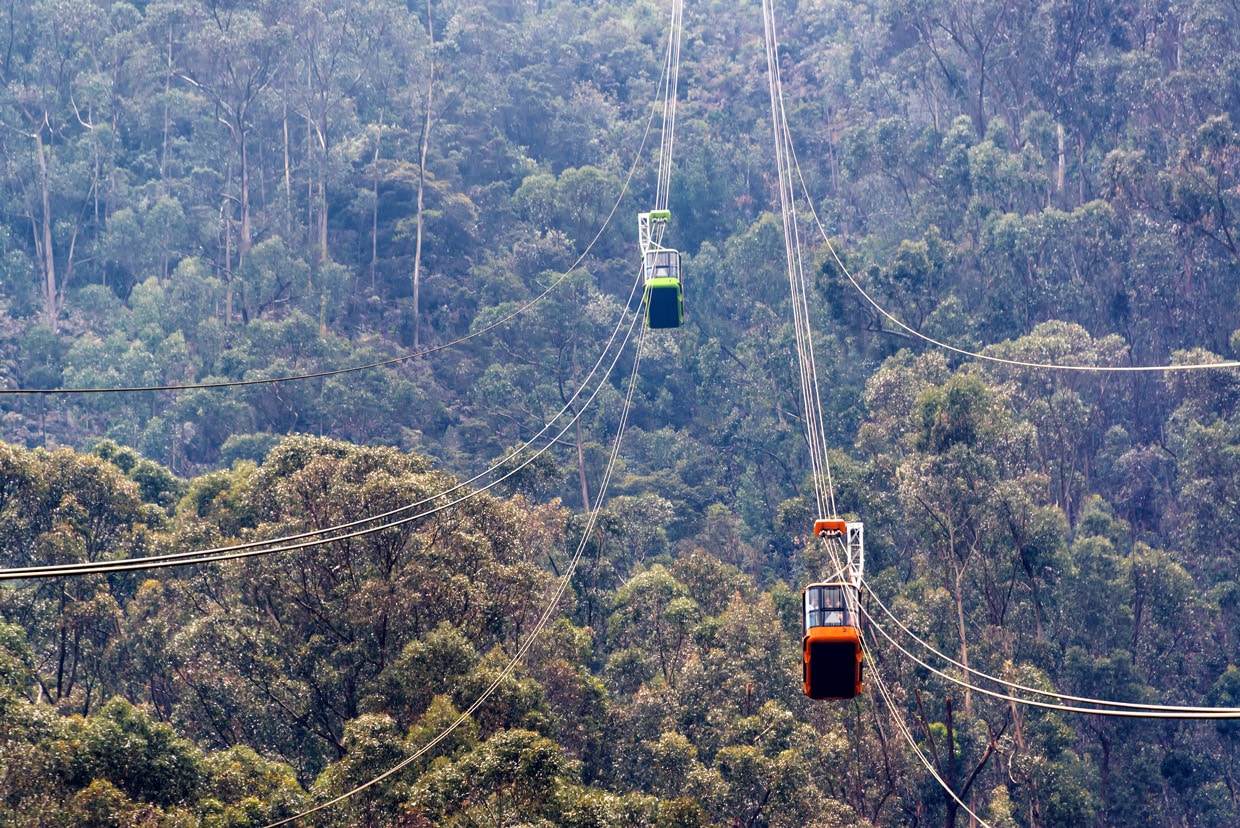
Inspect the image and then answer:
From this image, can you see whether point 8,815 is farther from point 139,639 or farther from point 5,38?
point 5,38

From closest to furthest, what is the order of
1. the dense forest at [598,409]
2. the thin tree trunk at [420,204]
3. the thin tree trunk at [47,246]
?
1. the dense forest at [598,409]
2. the thin tree trunk at [47,246]
3. the thin tree trunk at [420,204]

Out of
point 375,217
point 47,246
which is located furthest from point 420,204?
point 47,246

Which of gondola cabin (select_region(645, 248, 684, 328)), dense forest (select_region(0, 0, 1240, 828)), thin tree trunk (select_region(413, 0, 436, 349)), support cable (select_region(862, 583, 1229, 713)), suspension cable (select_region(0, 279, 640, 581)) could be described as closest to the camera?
support cable (select_region(862, 583, 1229, 713))

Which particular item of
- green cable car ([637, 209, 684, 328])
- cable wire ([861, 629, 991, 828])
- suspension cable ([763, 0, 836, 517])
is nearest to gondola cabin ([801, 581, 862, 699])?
green cable car ([637, 209, 684, 328])

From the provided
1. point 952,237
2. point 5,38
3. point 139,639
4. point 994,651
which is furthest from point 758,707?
point 5,38

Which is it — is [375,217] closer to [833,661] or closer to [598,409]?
[598,409]

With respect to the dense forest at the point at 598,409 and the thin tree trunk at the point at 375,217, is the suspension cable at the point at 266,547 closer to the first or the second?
the dense forest at the point at 598,409

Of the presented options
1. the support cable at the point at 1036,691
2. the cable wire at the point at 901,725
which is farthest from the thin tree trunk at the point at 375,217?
the support cable at the point at 1036,691

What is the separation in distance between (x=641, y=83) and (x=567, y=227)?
11178 millimetres

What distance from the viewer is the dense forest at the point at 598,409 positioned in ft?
82.1

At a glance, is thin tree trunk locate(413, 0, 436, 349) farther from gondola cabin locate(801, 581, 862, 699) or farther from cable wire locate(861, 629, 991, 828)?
gondola cabin locate(801, 581, 862, 699)

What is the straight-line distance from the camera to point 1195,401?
40844 millimetres

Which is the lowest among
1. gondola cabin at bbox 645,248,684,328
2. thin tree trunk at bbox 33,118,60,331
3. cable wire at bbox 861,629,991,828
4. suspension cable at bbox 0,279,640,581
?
cable wire at bbox 861,629,991,828

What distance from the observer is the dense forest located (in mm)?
25031
